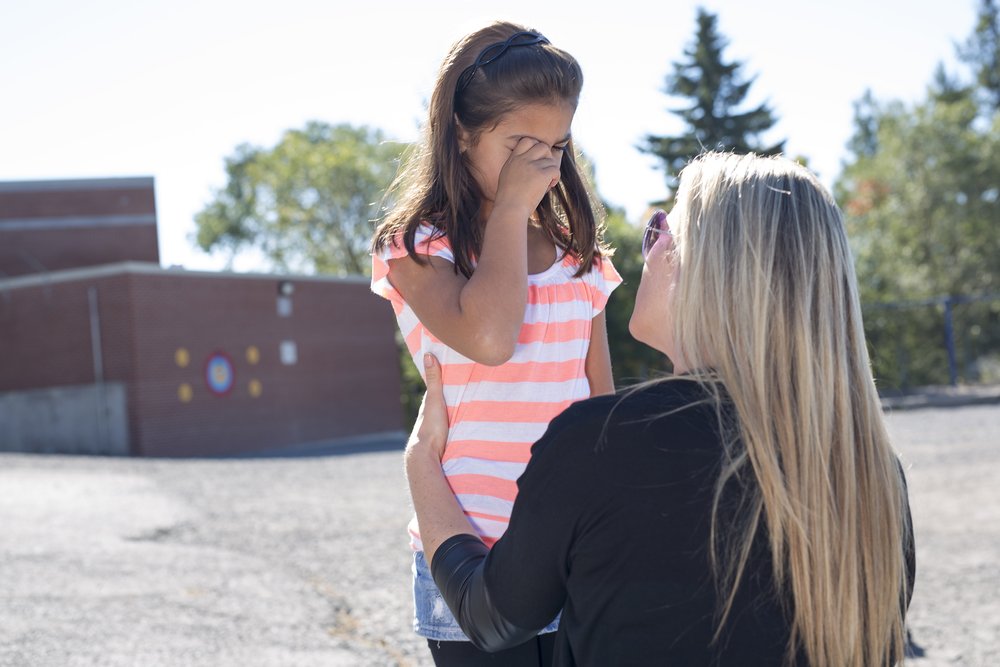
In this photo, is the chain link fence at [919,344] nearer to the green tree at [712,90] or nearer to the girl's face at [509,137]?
the green tree at [712,90]

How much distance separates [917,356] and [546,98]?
82.3 feet

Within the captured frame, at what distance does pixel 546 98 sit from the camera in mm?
1806

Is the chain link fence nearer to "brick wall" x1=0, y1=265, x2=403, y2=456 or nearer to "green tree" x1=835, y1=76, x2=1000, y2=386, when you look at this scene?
"green tree" x1=835, y1=76, x2=1000, y2=386

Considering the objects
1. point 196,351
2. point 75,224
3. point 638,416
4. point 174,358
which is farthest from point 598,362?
point 75,224

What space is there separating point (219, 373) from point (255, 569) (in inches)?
746

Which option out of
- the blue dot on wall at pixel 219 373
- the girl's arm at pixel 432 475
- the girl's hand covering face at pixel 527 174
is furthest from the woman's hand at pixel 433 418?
the blue dot on wall at pixel 219 373

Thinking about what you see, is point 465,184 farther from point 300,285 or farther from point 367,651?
point 300,285

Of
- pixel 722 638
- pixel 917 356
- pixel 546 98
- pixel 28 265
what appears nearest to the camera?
pixel 722 638

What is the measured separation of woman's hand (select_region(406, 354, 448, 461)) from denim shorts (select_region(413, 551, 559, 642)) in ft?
0.63

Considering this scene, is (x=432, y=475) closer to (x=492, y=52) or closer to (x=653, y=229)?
(x=653, y=229)

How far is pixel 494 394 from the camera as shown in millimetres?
1777

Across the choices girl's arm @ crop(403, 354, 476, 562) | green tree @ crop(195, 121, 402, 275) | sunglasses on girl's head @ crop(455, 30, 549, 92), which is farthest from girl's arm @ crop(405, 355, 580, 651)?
green tree @ crop(195, 121, 402, 275)

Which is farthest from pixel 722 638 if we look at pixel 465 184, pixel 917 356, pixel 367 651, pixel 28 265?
pixel 28 265

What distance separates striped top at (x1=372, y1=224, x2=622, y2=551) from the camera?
1.75 m
